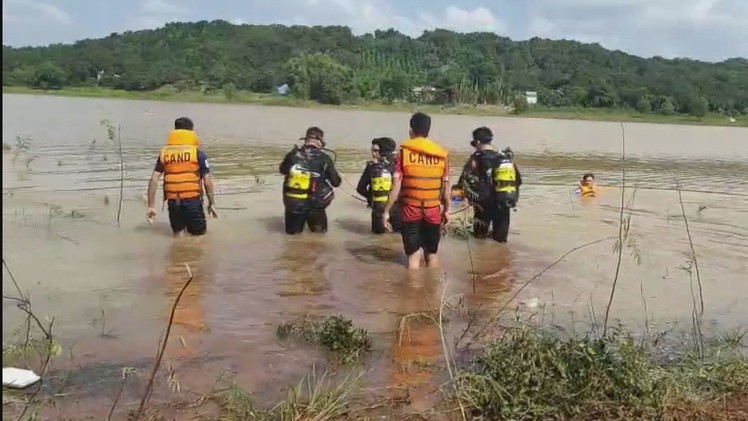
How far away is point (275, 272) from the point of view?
8664 millimetres

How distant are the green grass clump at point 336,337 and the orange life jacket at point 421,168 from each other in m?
2.20

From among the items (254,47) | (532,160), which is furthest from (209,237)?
(254,47)

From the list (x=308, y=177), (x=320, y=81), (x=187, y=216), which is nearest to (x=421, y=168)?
(x=308, y=177)

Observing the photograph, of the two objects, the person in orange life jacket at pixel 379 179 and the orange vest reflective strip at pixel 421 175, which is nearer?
the orange vest reflective strip at pixel 421 175

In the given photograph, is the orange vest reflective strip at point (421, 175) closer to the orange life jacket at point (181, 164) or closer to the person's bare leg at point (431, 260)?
the person's bare leg at point (431, 260)

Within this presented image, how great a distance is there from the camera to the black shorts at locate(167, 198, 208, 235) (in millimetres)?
10102

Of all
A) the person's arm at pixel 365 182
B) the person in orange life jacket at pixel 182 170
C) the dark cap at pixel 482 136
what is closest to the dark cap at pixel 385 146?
the person's arm at pixel 365 182

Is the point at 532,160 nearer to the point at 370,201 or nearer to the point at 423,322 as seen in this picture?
the point at 370,201

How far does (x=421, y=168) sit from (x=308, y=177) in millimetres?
2756

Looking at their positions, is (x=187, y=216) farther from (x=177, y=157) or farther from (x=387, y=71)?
(x=387, y=71)

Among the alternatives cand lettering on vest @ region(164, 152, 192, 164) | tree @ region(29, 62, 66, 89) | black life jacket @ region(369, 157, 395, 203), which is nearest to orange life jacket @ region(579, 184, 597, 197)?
black life jacket @ region(369, 157, 395, 203)

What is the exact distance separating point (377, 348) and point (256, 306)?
1.64 meters

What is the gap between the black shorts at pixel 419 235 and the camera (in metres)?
8.23

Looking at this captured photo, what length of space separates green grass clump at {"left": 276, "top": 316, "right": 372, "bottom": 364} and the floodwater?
0.14 metres
